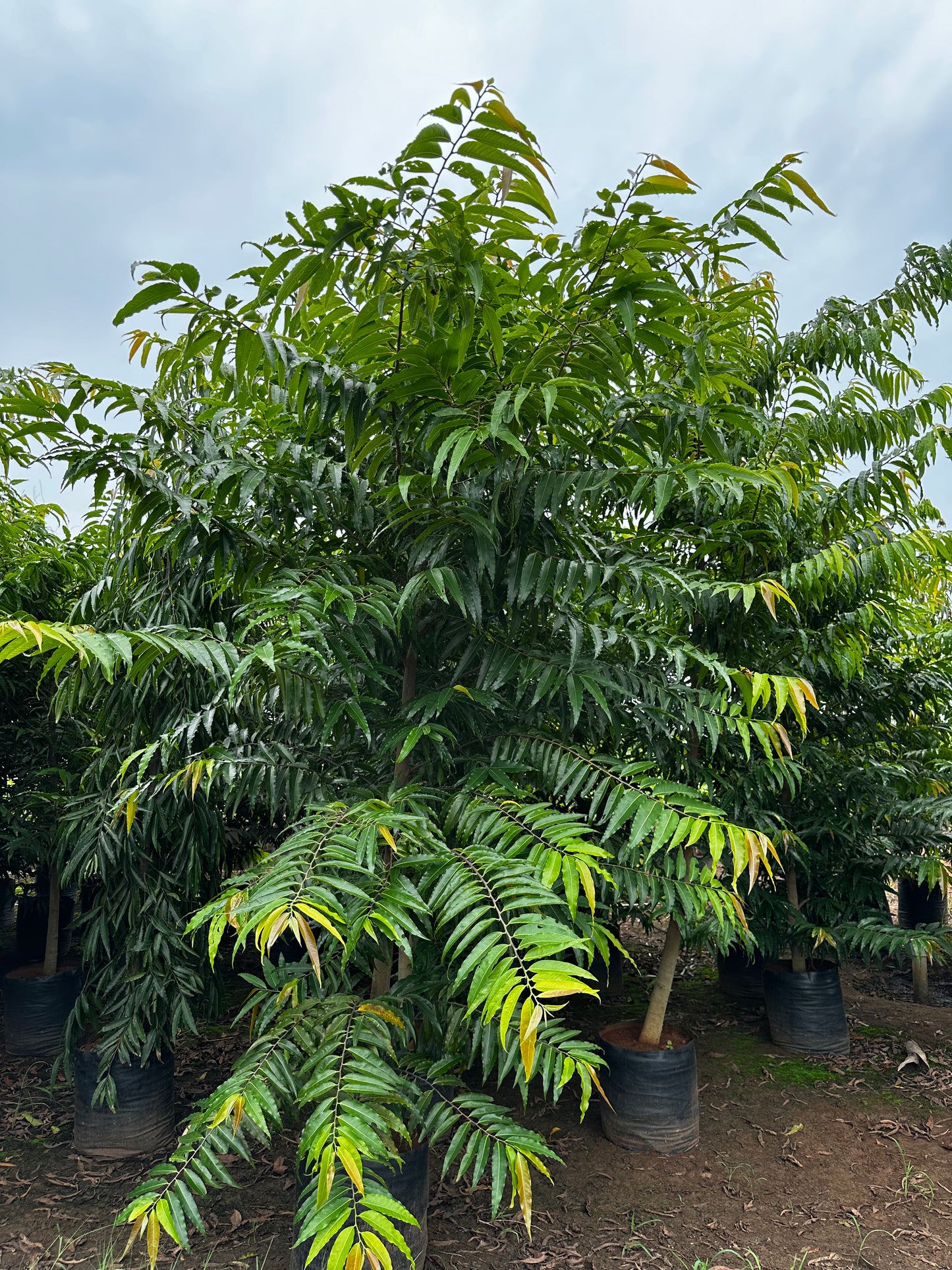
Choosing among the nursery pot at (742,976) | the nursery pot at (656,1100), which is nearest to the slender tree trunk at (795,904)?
the nursery pot at (742,976)

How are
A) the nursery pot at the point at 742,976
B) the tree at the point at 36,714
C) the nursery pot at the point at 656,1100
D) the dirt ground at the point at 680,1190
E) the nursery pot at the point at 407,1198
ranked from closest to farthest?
1. the nursery pot at the point at 407,1198
2. the dirt ground at the point at 680,1190
3. the nursery pot at the point at 656,1100
4. the tree at the point at 36,714
5. the nursery pot at the point at 742,976

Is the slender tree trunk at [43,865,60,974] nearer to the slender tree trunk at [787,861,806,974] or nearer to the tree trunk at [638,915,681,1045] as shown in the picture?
the tree trunk at [638,915,681,1045]

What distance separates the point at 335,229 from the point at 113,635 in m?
0.87

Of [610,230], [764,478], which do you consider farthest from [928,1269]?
[610,230]

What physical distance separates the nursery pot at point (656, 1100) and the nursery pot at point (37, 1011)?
2.63m

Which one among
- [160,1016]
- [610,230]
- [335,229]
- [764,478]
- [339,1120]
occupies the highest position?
[610,230]

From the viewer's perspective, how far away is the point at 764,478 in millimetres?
1944

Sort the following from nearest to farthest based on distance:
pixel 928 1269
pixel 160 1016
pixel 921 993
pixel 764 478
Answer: pixel 764 478
pixel 928 1269
pixel 160 1016
pixel 921 993

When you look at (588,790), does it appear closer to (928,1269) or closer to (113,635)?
(113,635)

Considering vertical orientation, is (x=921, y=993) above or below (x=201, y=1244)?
above

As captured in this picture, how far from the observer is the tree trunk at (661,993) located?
9.87 ft

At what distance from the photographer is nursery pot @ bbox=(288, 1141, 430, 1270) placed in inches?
79.5

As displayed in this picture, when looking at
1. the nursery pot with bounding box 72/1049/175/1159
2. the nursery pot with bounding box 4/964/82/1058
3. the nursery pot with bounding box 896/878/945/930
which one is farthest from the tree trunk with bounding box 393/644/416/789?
the nursery pot with bounding box 896/878/945/930

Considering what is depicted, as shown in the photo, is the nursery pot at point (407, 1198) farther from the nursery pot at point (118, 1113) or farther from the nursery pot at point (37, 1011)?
the nursery pot at point (37, 1011)
